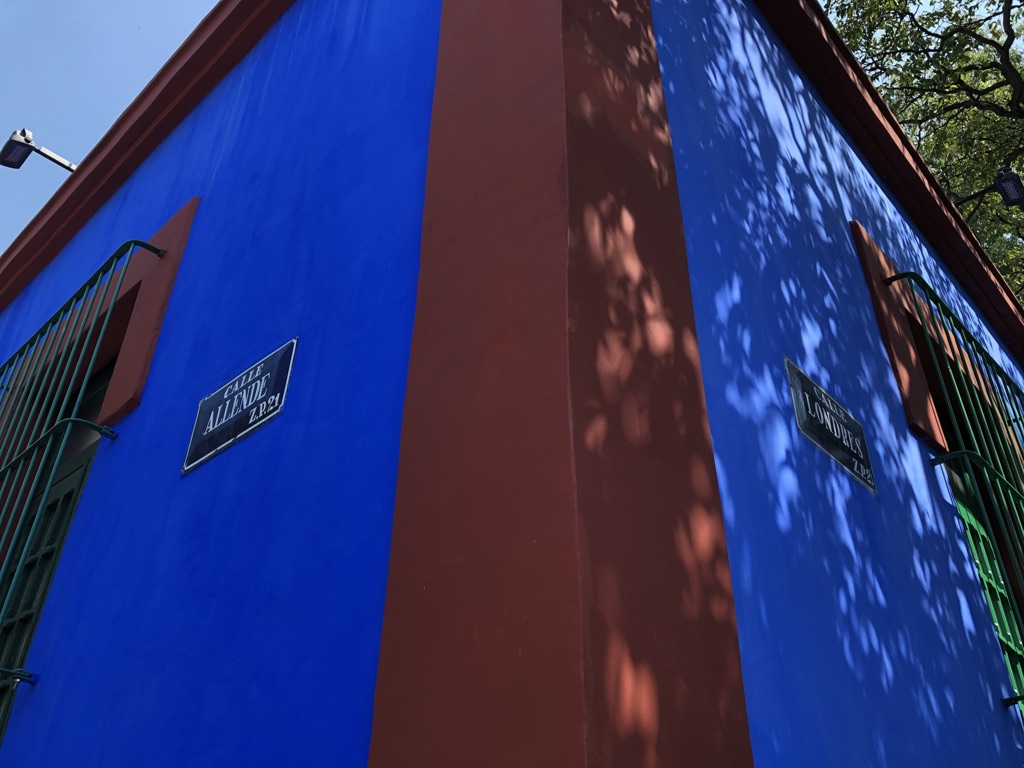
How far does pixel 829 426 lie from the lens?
3.19m

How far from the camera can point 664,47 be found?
3309 mm

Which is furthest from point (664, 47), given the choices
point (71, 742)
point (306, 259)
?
point (71, 742)

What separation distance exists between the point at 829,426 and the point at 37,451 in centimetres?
346

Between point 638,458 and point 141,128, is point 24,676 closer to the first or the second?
point 638,458

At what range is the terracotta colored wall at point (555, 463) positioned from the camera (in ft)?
5.64

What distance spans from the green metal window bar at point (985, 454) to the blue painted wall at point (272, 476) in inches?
109

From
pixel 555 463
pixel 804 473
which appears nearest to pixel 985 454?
pixel 804 473

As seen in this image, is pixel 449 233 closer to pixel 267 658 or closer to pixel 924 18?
pixel 267 658

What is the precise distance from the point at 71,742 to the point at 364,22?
112 inches

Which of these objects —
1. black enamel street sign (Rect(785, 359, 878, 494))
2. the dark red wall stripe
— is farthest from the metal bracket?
black enamel street sign (Rect(785, 359, 878, 494))

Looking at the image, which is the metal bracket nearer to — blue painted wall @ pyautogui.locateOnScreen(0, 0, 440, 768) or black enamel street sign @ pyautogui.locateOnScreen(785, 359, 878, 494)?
blue painted wall @ pyautogui.locateOnScreen(0, 0, 440, 768)

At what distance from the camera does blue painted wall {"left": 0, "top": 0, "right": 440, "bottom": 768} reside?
7.39 feet

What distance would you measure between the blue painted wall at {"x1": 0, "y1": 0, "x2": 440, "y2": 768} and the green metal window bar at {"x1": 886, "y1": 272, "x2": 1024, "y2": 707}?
2.76 m

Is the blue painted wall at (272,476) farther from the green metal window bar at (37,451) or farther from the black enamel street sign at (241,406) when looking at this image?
the green metal window bar at (37,451)
